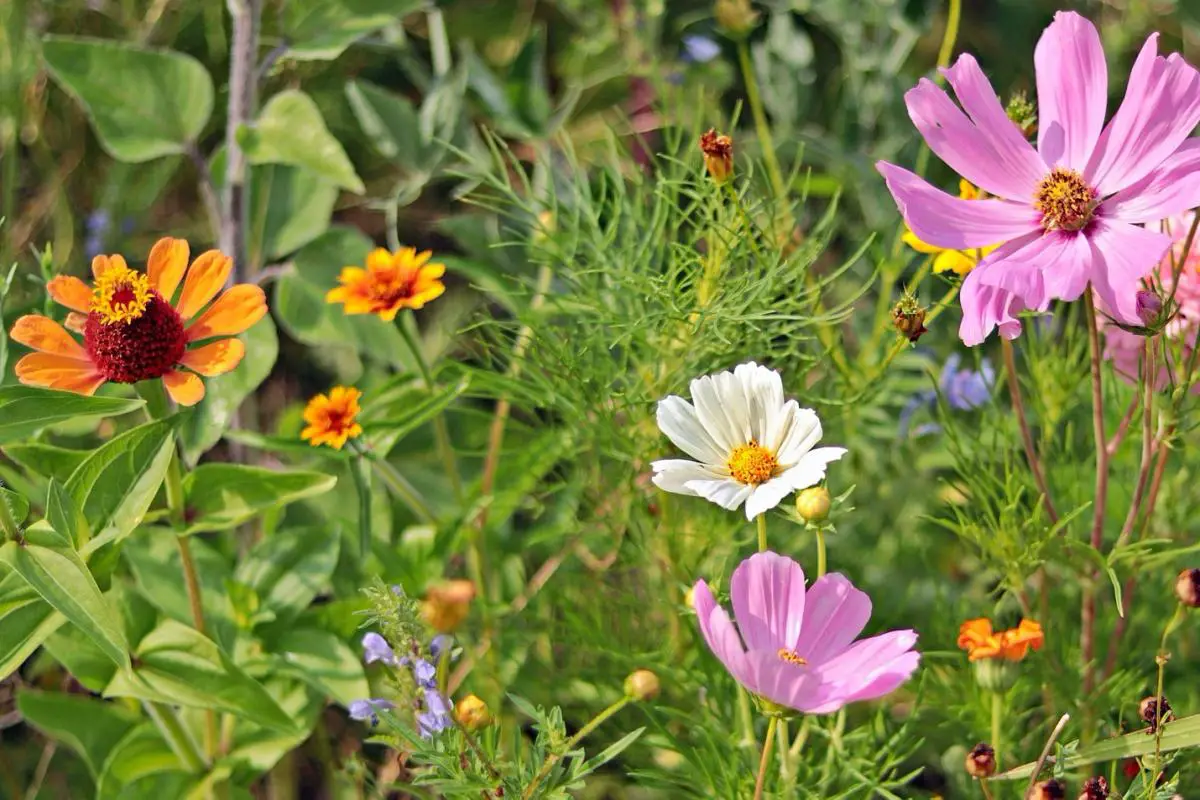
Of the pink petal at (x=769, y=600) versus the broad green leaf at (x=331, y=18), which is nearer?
the pink petal at (x=769, y=600)

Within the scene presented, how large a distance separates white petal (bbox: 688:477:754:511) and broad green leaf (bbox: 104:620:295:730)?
13.4 inches

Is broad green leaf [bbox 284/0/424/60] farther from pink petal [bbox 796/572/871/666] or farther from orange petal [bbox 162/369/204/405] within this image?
pink petal [bbox 796/572/871/666]

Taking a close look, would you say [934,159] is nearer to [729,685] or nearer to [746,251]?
[746,251]

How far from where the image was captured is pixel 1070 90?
0.76 m

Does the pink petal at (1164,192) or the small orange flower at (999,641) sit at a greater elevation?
the pink petal at (1164,192)

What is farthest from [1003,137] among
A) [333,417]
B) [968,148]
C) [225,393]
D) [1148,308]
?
[225,393]

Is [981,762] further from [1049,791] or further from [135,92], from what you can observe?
[135,92]

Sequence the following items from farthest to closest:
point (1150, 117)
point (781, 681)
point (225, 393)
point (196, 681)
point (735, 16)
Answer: point (735, 16) < point (225, 393) < point (196, 681) < point (1150, 117) < point (781, 681)

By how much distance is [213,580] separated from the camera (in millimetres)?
973

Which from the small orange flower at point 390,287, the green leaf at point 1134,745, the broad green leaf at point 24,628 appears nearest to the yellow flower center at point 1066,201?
the green leaf at point 1134,745

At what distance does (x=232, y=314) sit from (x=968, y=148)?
1.55 ft

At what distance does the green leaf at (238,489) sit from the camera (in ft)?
2.72

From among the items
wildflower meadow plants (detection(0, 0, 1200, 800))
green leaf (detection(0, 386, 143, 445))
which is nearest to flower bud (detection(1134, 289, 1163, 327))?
wildflower meadow plants (detection(0, 0, 1200, 800))

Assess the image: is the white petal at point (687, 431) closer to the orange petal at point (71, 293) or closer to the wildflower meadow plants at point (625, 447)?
the wildflower meadow plants at point (625, 447)
